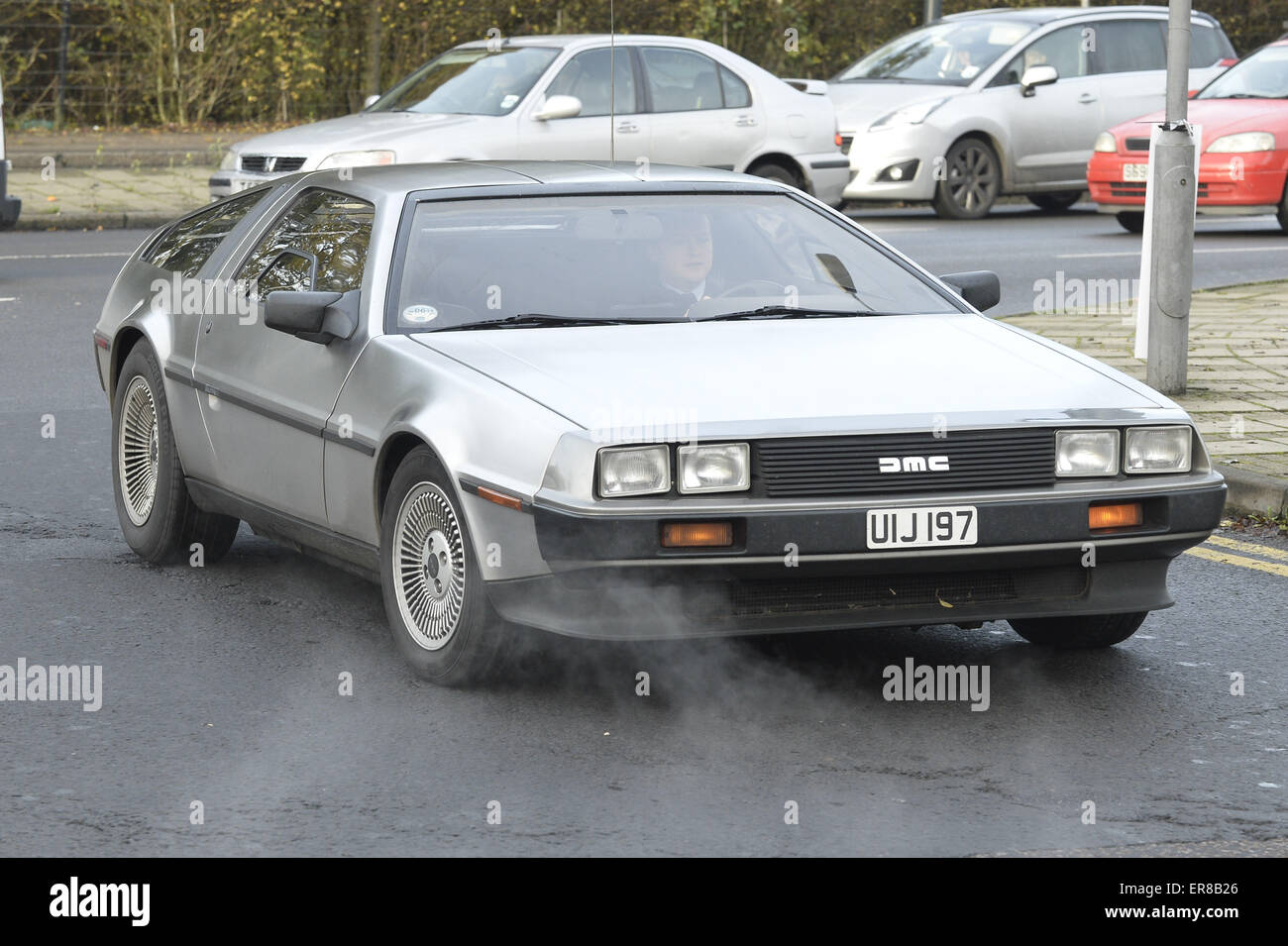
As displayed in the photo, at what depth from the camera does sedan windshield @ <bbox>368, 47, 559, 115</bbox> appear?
16.2 m

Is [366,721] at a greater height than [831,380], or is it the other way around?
[831,380]

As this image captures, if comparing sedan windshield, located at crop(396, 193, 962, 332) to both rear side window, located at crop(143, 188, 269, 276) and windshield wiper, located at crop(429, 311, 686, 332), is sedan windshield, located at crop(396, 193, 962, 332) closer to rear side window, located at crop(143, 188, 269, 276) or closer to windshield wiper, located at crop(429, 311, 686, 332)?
windshield wiper, located at crop(429, 311, 686, 332)

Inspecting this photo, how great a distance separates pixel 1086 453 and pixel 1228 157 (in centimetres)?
1276

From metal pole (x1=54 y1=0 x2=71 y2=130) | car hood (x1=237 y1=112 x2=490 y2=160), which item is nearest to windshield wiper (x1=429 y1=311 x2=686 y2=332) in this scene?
car hood (x1=237 y1=112 x2=490 y2=160)

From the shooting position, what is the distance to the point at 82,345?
1185cm

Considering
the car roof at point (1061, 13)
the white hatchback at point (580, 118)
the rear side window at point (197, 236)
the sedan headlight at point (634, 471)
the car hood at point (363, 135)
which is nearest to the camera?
the sedan headlight at point (634, 471)

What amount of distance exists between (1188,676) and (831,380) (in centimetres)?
130

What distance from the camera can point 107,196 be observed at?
1972 cm

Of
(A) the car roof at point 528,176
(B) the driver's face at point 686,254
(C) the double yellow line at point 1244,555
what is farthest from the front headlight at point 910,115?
(B) the driver's face at point 686,254

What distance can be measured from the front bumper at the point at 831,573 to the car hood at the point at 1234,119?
12.6 metres

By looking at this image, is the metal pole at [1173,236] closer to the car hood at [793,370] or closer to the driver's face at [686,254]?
A: the car hood at [793,370]

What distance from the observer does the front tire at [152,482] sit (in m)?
6.93
